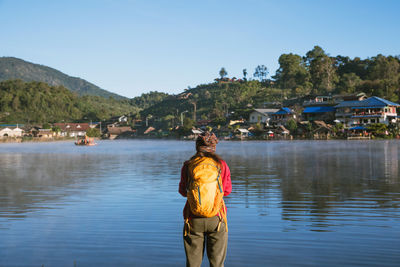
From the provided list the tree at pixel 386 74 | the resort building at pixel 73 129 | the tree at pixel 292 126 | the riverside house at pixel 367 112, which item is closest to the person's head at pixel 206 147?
the riverside house at pixel 367 112

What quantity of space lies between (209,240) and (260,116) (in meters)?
92.4

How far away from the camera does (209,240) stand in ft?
14.5

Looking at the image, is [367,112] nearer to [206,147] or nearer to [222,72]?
[206,147]

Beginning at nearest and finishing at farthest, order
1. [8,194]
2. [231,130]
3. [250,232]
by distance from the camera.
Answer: [250,232] → [8,194] → [231,130]

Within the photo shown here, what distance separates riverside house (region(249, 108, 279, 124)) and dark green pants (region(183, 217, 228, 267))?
3561 inches

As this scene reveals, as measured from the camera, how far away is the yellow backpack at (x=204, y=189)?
14.2 ft

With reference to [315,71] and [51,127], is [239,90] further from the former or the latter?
[51,127]

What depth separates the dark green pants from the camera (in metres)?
4.36

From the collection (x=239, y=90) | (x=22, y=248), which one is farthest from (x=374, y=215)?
(x=239, y=90)

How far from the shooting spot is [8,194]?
13.2 meters

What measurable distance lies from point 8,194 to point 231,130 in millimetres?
84956

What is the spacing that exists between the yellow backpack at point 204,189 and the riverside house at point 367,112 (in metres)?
77.3

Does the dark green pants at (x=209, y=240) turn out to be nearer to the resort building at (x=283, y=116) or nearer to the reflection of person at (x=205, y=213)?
the reflection of person at (x=205, y=213)

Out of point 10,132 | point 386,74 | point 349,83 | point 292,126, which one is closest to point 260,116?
point 292,126
